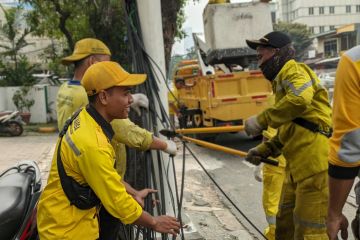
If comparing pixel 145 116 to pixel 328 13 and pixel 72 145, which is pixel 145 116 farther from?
pixel 328 13

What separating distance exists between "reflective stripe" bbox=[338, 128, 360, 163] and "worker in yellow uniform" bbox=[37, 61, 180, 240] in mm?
1006

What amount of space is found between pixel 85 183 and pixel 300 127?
1689 mm

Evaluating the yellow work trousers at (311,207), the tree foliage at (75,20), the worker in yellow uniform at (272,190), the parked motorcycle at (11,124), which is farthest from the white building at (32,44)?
the yellow work trousers at (311,207)

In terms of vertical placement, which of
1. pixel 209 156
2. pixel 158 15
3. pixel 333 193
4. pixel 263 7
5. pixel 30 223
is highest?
pixel 263 7

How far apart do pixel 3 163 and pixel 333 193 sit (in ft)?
28.9

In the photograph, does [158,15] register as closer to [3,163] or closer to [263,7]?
[263,7]

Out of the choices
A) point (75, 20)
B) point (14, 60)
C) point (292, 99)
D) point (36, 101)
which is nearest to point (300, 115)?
point (292, 99)

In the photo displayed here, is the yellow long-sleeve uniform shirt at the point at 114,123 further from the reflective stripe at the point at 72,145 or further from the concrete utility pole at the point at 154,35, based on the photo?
the reflective stripe at the point at 72,145

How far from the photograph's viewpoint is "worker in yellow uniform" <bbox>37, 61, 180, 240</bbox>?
2084mm

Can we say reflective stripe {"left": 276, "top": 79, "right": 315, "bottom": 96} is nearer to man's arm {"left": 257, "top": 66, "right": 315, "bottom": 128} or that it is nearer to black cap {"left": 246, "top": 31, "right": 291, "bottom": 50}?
man's arm {"left": 257, "top": 66, "right": 315, "bottom": 128}

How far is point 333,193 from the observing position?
1.96 metres

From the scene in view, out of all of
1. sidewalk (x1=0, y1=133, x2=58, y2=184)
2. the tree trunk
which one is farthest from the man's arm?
sidewalk (x1=0, y1=133, x2=58, y2=184)

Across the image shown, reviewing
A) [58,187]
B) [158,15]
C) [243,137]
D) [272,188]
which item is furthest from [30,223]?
[243,137]

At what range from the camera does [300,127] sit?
3.13 meters
